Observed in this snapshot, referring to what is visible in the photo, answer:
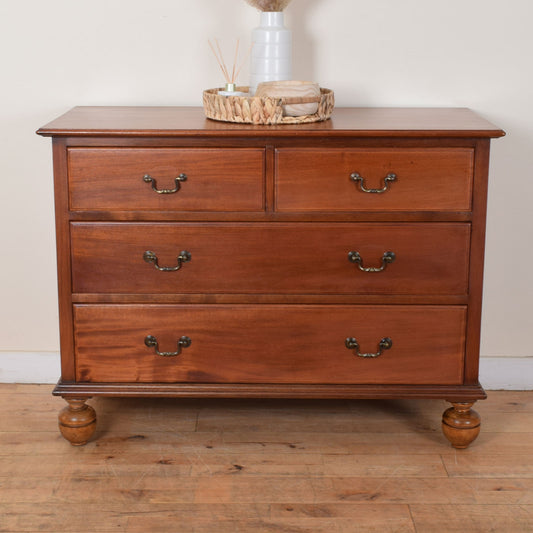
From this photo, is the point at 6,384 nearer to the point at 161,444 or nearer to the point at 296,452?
the point at 161,444

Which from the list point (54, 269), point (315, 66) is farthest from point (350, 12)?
point (54, 269)

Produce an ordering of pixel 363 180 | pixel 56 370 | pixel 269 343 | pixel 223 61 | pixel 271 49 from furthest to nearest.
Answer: pixel 56 370 → pixel 223 61 → pixel 271 49 → pixel 269 343 → pixel 363 180

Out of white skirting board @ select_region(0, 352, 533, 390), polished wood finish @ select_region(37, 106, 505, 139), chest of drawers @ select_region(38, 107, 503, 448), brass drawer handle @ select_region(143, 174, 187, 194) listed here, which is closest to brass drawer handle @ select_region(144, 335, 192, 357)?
chest of drawers @ select_region(38, 107, 503, 448)

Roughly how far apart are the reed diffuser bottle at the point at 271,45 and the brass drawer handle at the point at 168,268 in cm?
51

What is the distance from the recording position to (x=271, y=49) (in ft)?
7.61

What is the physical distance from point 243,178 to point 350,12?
704 mm

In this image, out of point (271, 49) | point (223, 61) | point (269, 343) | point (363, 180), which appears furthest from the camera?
point (223, 61)

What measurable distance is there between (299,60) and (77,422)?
1.19m

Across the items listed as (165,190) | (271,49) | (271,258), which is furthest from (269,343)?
(271,49)

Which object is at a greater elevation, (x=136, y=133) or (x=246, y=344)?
(x=136, y=133)

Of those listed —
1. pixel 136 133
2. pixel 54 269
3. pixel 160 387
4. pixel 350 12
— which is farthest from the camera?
pixel 54 269

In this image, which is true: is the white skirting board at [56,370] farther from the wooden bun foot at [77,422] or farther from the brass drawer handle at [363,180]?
the brass drawer handle at [363,180]

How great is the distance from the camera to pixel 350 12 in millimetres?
2484

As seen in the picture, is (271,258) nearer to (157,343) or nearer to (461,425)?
(157,343)
